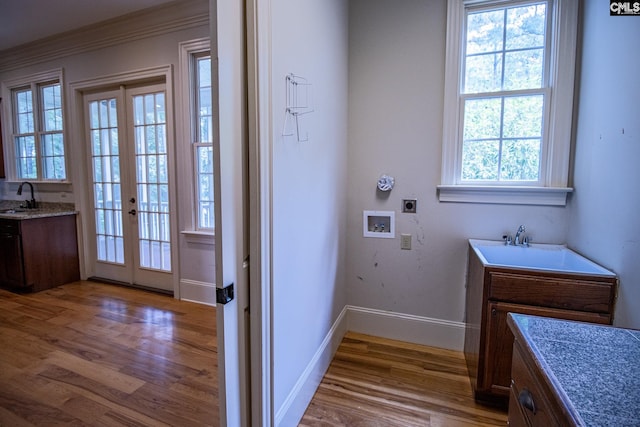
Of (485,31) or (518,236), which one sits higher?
(485,31)

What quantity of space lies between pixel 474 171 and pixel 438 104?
0.55 metres

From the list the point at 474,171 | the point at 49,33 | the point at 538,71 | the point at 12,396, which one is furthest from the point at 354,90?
the point at 49,33

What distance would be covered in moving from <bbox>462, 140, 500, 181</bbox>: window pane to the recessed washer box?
0.62 m

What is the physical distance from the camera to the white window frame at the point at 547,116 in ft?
6.36

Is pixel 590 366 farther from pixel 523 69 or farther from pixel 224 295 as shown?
pixel 523 69

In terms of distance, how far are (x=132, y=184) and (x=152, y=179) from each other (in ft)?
1.04

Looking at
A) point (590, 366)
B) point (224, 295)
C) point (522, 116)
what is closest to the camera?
point (590, 366)

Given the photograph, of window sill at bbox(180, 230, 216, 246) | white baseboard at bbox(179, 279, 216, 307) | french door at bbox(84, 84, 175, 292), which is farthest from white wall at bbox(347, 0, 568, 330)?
french door at bbox(84, 84, 175, 292)

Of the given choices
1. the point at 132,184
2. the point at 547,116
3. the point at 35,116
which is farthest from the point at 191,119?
the point at 547,116

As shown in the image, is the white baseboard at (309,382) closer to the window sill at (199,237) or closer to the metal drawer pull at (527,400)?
the metal drawer pull at (527,400)

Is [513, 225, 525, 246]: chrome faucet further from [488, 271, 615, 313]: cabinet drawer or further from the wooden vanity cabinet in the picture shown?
the wooden vanity cabinet

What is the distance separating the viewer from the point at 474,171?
7.30 ft

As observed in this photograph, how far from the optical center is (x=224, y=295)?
1079mm

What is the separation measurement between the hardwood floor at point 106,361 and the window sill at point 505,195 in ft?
6.75
